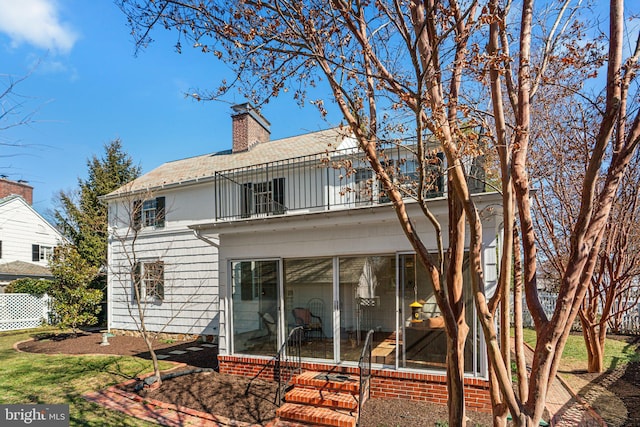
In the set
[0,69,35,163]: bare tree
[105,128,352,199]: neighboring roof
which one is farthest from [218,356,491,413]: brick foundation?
[105,128,352,199]: neighboring roof

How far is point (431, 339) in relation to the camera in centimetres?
617

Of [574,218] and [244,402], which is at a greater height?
[574,218]

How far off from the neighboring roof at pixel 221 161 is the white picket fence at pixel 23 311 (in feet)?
21.5

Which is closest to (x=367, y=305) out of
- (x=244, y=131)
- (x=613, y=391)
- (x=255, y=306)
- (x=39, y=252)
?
(x=255, y=306)

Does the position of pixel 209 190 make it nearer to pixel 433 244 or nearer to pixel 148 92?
pixel 148 92

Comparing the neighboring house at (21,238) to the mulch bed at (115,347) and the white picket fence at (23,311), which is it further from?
the mulch bed at (115,347)

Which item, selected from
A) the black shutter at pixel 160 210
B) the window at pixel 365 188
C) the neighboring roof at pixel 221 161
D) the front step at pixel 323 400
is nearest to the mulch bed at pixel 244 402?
the front step at pixel 323 400

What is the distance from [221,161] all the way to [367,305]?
30.2 ft

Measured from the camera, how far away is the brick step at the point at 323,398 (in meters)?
5.65

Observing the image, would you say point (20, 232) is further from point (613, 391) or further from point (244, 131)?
point (613, 391)

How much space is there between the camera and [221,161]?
1398 centimetres

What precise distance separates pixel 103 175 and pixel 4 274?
6626 millimetres

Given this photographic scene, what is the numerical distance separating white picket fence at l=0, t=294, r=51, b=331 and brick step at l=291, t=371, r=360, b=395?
1518 cm

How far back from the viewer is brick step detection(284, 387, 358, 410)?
5648 millimetres
